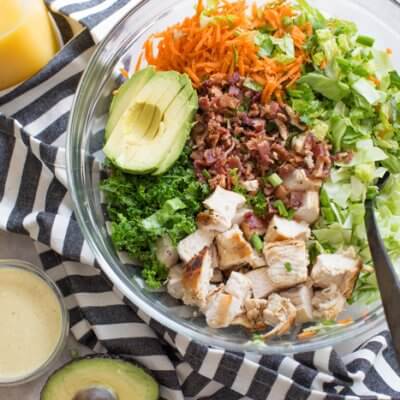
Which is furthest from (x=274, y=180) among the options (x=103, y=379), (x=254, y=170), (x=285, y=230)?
(x=103, y=379)

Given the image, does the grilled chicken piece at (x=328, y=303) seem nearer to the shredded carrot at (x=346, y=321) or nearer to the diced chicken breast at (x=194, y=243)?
the shredded carrot at (x=346, y=321)

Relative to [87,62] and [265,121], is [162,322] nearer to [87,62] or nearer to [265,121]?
[265,121]

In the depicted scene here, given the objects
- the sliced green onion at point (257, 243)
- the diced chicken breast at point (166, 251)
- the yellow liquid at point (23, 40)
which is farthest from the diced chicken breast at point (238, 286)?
the yellow liquid at point (23, 40)

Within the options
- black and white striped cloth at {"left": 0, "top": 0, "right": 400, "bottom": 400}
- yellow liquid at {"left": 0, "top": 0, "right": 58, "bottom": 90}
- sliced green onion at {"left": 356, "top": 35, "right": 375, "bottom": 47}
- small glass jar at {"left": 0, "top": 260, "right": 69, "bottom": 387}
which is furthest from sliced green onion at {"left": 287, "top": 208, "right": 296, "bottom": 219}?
yellow liquid at {"left": 0, "top": 0, "right": 58, "bottom": 90}

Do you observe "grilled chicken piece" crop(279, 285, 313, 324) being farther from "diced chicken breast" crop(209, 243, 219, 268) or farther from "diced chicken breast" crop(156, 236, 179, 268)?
"diced chicken breast" crop(156, 236, 179, 268)

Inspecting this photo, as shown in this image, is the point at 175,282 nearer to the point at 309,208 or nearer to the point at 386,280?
the point at 309,208

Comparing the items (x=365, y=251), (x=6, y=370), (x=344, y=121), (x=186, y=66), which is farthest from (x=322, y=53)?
(x=6, y=370)
